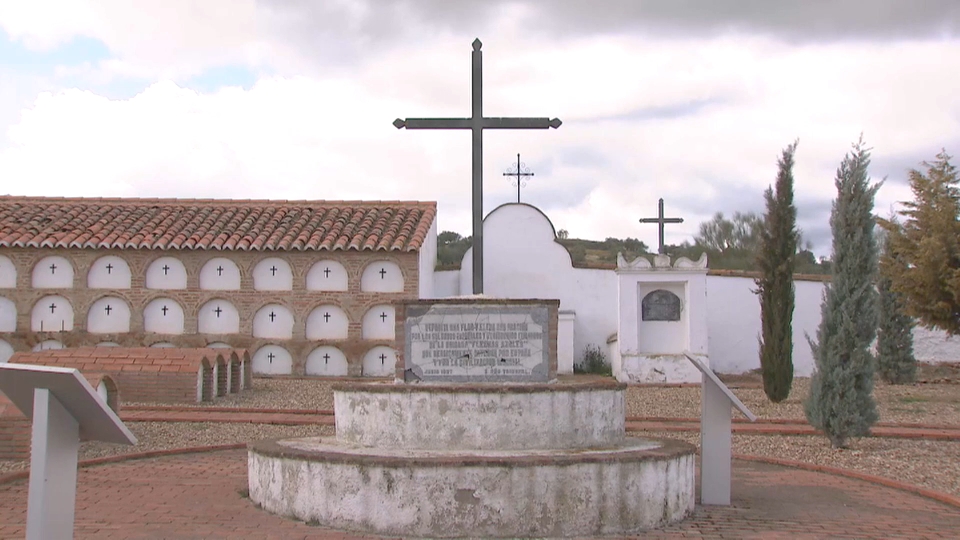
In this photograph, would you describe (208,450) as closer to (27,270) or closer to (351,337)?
(351,337)

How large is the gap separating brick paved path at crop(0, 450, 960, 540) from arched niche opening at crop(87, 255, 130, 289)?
38.5ft

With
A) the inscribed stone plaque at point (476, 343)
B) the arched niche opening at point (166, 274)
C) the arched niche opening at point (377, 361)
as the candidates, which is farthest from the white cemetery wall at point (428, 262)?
the inscribed stone plaque at point (476, 343)

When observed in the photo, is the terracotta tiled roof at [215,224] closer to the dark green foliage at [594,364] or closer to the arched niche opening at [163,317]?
the arched niche opening at [163,317]

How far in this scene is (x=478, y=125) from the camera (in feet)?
29.6

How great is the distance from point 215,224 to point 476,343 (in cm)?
1481

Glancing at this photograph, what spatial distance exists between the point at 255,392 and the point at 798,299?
12933mm

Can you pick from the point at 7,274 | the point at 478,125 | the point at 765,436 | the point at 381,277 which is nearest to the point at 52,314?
the point at 7,274

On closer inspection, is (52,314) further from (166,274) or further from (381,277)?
(381,277)

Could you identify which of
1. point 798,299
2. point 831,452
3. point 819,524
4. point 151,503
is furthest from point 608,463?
point 798,299

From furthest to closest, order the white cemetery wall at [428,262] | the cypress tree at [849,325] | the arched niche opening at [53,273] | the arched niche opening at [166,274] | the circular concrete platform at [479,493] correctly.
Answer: the white cemetery wall at [428,262]
the arched niche opening at [166,274]
the arched niche opening at [53,273]
the cypress tree at [849,325]
the circular concrete platform at [479,493]

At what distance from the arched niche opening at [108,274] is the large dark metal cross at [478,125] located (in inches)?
535

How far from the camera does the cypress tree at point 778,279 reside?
639 inches

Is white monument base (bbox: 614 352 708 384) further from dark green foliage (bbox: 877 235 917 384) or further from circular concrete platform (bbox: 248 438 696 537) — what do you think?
circular concrete platform (bbox: 248 438 696 537)

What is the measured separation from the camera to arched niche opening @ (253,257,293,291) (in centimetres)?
2030
